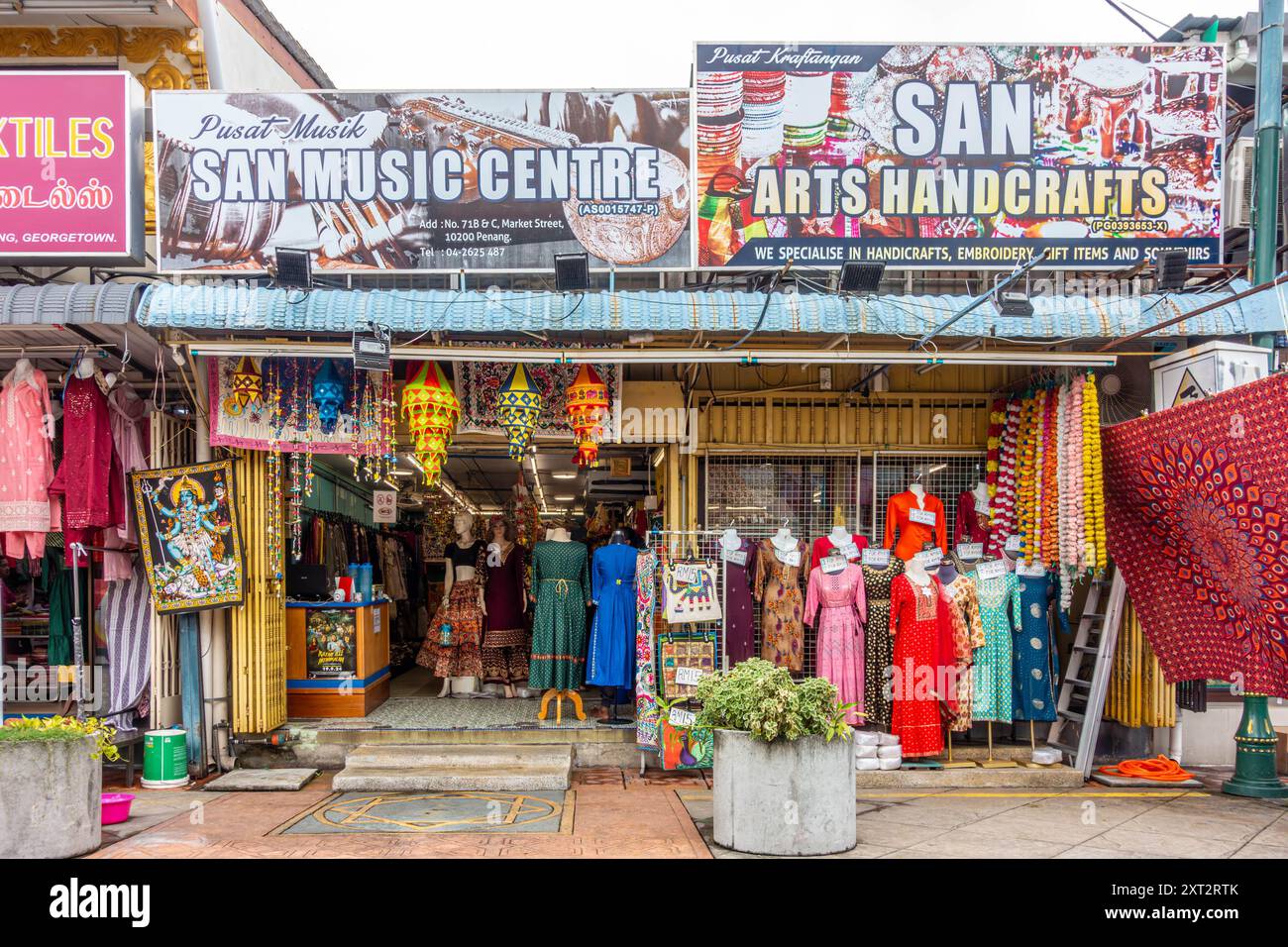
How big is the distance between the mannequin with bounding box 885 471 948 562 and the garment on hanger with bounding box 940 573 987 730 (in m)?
0.58

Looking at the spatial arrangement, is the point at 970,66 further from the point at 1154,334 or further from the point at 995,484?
the point at 995,484

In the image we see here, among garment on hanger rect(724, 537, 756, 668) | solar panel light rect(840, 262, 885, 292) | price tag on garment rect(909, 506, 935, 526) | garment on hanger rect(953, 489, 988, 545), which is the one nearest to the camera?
solar panel light rect(840, 262, 885, 292)

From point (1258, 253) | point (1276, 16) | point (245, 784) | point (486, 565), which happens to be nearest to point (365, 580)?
point (486, 565)

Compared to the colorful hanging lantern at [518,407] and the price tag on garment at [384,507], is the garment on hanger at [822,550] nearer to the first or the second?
the colorful hanging lantern at [518,407]

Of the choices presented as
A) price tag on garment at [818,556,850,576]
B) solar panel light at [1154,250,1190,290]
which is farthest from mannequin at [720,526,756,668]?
solar panel light at [1154,250,1190,290]

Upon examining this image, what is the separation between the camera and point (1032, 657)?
9641 mm

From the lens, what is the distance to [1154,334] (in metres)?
8.98

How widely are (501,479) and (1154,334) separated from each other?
9.65 meters

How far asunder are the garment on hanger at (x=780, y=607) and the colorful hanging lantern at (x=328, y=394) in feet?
12.9

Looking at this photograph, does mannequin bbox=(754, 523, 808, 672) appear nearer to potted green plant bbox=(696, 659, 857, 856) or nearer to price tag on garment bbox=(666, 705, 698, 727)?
price tag on garment bbox=(666, 705, 698, 727)

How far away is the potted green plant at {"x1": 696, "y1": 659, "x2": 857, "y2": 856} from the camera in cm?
681

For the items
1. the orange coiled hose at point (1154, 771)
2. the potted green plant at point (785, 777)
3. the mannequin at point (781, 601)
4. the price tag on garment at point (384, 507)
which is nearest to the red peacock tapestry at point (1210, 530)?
the orange coiled hose at point (1154, 771)

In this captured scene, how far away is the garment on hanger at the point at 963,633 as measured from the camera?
30.6 feet

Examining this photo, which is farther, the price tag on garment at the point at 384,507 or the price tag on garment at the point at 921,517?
the price tag on garment at the point at 384,507
